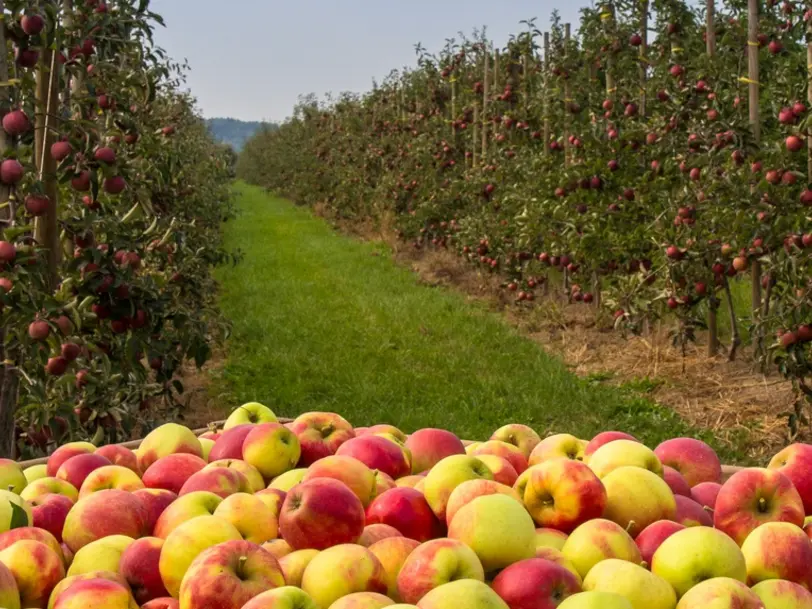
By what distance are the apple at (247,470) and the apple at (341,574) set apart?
1.65 feet

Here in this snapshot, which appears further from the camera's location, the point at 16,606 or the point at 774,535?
the point at 774,535

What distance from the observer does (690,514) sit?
5.96 ft

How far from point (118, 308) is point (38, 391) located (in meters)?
0.54

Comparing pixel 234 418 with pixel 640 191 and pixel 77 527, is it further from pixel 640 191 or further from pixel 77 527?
pixel 640 191

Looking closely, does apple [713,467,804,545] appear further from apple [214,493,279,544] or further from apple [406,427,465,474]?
apple [214,493,279,544]

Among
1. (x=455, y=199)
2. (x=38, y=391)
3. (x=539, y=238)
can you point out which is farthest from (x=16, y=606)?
(x=455, y=199)

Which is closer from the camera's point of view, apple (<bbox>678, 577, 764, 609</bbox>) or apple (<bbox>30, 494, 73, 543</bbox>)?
apple (<bbox>678, 577, 764, 609</bbox>)

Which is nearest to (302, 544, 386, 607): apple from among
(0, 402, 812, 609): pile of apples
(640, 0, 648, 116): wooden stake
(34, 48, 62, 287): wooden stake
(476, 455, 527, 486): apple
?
(0, 402, 812, 609): pile of apples

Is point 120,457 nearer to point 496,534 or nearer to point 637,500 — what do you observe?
point 496,534

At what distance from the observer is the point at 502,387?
22.6 feet

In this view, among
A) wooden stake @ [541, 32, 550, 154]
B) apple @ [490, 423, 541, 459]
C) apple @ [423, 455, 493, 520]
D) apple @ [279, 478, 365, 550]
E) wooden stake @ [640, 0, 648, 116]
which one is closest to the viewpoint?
apple @ [279, 478, 365, 550]

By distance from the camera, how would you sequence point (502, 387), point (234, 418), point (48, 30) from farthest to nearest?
point (502, 387), point (48, 30), point (234, 418)

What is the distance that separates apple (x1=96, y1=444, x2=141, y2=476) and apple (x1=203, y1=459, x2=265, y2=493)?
1.06 ft

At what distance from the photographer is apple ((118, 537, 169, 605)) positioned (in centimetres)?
156
